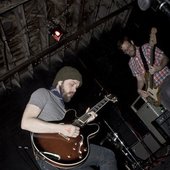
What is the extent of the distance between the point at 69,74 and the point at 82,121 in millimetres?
677

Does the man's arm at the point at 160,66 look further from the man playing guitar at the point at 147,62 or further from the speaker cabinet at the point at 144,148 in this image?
the speaker cabinet at the point at 144,148

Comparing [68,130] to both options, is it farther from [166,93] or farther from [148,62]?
[148,62]

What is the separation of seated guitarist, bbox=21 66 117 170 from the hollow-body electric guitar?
0.34 feet

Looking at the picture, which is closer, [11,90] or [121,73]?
[11,90]

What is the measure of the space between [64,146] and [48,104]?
62 centimetres

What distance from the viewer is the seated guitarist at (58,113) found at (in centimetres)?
343

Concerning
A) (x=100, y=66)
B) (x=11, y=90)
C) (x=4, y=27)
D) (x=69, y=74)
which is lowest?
(x=69, y=74)

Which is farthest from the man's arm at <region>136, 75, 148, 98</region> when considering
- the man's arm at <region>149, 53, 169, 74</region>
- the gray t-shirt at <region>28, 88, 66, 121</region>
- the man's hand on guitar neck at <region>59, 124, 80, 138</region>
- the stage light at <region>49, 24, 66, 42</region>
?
the man's hand on guitar neck at <region>59, 124, 80, 138</region>

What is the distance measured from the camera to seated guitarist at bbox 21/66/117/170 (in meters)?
3.43

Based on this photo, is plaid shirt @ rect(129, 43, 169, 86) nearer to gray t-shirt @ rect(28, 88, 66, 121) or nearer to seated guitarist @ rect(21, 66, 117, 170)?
seated guitarist @ rect(21, 66, 117, 170)

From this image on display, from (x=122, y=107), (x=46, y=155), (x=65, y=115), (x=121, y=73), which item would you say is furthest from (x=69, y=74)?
(x=121, y=73)

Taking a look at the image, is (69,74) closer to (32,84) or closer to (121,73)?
(32,84)

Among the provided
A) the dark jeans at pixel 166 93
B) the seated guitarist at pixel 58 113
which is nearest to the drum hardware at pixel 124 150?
the seated guitarist at pixel 58 113

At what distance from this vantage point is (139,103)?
237 inches
